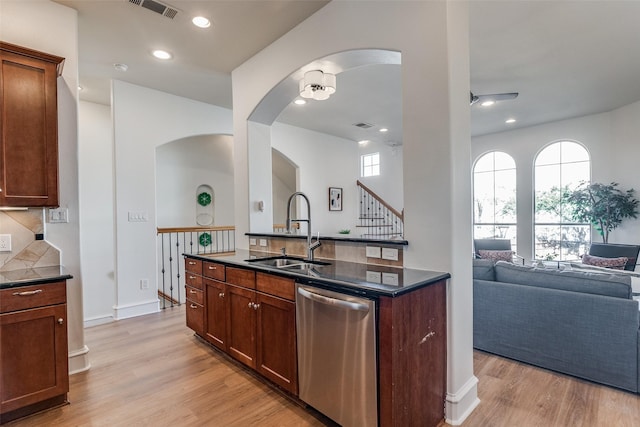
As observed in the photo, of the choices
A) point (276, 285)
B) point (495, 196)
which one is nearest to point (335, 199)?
point (495, 196)

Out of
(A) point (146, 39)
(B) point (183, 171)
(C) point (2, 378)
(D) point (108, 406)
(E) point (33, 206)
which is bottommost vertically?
(D) point (108, 406)

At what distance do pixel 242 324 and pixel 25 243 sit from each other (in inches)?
72.0

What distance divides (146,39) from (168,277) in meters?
3.70

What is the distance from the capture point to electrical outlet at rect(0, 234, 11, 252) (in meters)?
2.39

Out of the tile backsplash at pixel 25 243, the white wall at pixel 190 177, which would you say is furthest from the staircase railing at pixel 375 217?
the tile backsplash at pixel 25 243

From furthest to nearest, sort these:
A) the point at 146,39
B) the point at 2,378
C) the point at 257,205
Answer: the point at 257,205 < the point at 146,39 < the point at 2,378

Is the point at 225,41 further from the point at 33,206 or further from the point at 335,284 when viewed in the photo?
the point at 335,284

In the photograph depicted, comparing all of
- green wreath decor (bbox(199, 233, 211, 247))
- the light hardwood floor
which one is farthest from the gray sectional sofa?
Result: green wreath decor (bbox(199, 233, 211, 247))

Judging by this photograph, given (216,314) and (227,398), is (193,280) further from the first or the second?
(227,398)

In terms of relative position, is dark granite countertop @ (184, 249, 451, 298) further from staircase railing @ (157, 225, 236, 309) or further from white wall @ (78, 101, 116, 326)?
white wall @ (78, 101, 116, 326)

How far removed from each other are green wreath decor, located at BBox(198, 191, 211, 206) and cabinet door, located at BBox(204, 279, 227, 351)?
176 inches

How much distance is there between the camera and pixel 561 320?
2504 mm

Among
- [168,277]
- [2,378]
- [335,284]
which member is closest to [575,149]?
[335,284]

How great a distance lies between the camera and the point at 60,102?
2.64 m
